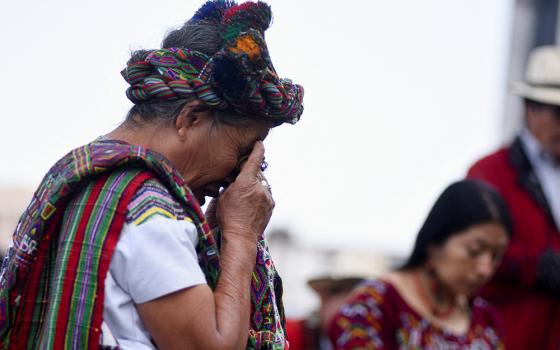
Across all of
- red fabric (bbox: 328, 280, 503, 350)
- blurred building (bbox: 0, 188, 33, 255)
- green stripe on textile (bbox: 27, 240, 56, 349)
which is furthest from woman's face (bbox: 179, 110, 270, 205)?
blurred building (bbox: 0, 188, 33, 255)

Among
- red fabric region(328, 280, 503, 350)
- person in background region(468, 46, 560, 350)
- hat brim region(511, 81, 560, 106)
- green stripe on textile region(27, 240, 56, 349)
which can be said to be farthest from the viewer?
hat brim region(511, 81, 560, 106)

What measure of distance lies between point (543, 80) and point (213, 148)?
11.6 feet

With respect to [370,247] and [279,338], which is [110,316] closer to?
[279,338]

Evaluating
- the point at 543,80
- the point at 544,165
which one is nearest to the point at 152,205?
the point at 544,165

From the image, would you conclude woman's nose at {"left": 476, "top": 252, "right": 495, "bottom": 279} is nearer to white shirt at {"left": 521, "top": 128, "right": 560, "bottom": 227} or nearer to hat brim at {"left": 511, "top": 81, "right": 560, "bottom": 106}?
white shirt at {"left": 521, "top": 128, "right": 560, "bottom": 227}

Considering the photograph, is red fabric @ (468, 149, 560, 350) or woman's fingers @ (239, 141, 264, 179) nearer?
woman's fingers @ (239, 141, 264, 179)

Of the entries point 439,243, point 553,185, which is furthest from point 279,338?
point 553,185

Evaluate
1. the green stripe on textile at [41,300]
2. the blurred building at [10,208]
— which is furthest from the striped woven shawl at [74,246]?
the blurred building at [10,208]

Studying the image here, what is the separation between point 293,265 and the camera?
10.1m

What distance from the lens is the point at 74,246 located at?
234 cm

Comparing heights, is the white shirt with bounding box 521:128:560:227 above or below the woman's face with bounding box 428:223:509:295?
above

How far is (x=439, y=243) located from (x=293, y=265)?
537 centimetres

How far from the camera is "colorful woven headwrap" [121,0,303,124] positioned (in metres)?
2.51

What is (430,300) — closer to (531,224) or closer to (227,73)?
(531,224)
